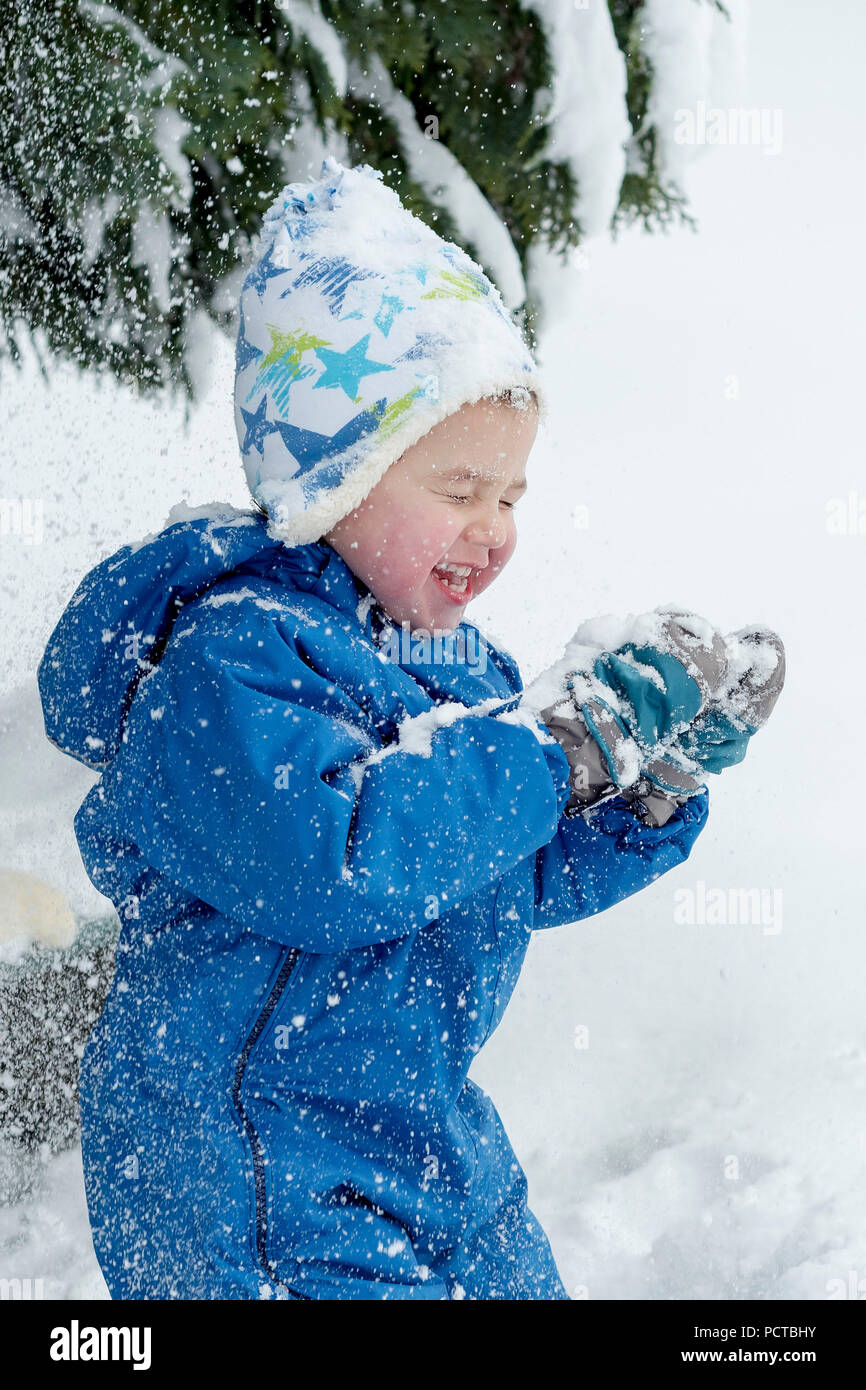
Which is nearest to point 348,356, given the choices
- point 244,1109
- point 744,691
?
point 744,691

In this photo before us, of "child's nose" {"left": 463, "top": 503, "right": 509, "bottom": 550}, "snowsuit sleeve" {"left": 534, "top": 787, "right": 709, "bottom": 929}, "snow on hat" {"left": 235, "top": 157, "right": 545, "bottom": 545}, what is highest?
"snow on hat" {"left": 235, "top": 157, "right": 545, "bottom": 545}

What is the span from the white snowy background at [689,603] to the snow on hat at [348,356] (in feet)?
5.42

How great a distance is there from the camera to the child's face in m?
1.52

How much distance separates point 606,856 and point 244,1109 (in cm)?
68

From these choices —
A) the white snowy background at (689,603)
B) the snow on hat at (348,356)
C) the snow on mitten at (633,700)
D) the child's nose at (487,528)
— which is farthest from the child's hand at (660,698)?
the white snowy background at (689,603)

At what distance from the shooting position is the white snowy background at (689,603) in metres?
2.60

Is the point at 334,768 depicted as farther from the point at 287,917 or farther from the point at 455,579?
the point at 455,579

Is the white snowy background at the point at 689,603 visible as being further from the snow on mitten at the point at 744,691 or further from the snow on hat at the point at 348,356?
the snow on hat at the point at 348,356

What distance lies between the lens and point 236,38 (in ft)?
8.82

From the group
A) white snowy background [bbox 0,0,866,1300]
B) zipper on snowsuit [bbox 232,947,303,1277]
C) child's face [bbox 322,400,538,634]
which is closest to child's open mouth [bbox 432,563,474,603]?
child's face [bbox 322,400,538,634]

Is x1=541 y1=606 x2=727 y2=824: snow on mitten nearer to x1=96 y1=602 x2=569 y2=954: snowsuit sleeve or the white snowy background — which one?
x1=96 y1=602 x2=569 y2=954: snowsuit sleeve

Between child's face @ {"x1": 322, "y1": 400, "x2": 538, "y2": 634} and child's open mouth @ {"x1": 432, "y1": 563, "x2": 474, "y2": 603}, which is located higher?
child's face @ {"x1": 322, "y1": 400, "x2": 538, "y2": 634}

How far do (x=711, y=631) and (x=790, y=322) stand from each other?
4.20 meters
